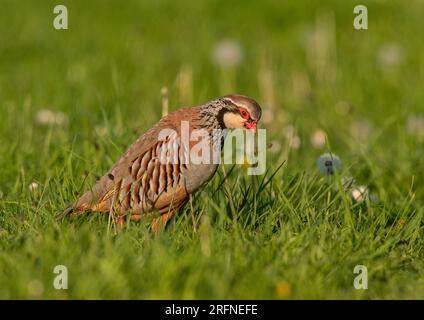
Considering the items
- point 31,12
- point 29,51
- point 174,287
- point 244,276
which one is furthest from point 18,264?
point 31,12

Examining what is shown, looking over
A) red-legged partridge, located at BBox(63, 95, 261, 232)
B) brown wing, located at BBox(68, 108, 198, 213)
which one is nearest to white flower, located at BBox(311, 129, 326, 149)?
red-legged partridge, located at BBox(63, 95, 261, 232)

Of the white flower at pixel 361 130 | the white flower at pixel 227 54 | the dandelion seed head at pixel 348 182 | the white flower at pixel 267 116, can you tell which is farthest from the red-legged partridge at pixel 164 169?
the white flower at pixel 227 54

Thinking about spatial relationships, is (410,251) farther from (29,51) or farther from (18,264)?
(29,51)

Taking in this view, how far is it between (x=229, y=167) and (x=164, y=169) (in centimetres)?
153

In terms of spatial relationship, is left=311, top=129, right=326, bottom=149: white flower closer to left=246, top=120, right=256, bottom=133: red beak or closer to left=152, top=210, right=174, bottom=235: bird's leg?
left=246, top=120, right=256, bottom=133: red beak

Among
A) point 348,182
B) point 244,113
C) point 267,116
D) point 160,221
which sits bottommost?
point 160,221

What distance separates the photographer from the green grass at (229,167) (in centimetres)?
507

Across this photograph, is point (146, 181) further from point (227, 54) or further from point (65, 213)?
point (227, 54)

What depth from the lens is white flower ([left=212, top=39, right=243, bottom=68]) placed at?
41.5 ft

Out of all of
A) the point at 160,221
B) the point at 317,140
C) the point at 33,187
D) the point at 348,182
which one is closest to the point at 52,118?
the point at 33,187

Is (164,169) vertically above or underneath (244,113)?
underneath

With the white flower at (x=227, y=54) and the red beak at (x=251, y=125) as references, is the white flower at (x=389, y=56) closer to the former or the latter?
the white flower at (x=227, y=54)

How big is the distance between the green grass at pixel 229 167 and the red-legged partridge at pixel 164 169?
16cm

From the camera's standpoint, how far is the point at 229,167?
756cm
